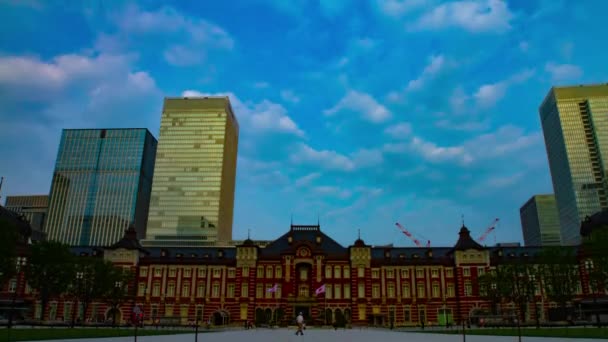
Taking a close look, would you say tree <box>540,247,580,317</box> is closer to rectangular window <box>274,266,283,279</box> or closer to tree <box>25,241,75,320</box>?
rectangular window <box>274,266,283,279</box>

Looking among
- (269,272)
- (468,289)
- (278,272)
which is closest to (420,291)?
(468,289)

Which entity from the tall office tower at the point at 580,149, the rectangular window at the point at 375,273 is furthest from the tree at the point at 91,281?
the tall office tower at the point at 580,149

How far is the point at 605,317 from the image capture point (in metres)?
56.5

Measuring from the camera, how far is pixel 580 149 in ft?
543

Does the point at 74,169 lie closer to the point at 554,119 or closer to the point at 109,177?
the point at 109,177

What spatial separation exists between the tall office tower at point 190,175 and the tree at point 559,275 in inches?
4713

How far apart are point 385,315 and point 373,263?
365 inches

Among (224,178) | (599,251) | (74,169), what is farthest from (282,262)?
(74,169)

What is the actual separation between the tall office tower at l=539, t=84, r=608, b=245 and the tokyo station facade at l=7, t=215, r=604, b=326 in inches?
4046

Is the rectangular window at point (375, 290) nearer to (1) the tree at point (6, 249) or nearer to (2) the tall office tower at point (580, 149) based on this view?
(1) the tree at point (6, 249)

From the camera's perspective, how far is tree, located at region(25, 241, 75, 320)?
2429 inches

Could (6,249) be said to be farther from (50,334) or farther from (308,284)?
(308,284)

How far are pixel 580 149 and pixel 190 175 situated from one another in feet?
492

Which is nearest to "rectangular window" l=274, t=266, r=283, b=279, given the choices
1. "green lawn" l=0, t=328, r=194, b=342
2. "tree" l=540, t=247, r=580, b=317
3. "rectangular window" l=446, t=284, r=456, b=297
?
"rectangular window" l=446, t=284, r=456, b=297
